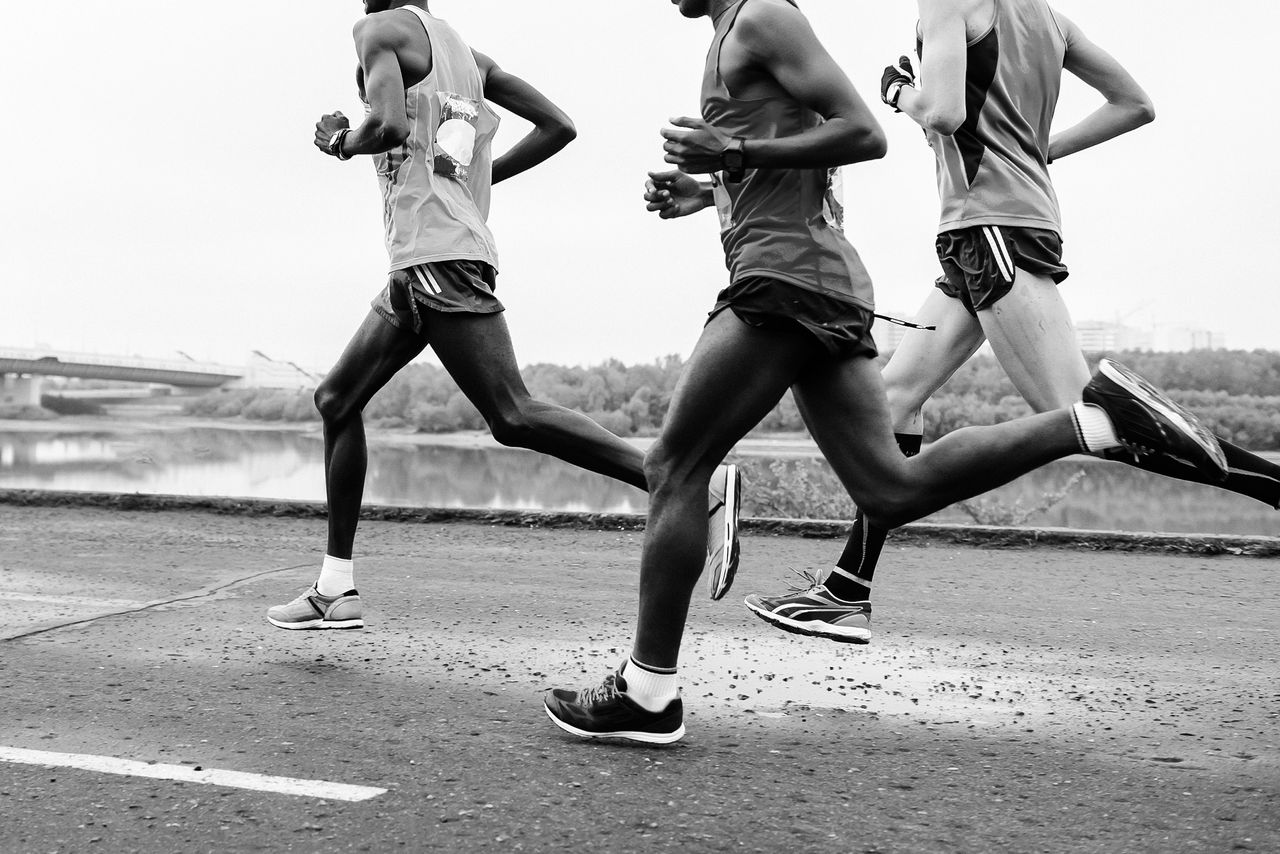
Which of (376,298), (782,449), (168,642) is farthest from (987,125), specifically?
(782,449)

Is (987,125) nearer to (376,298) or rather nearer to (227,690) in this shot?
(376,298)

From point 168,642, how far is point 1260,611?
4.33 m

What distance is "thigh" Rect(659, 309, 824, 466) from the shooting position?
10.3 ft

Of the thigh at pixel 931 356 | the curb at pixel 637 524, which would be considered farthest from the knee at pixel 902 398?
the curb at pixel 637 524

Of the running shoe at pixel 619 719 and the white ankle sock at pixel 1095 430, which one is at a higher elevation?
the white ankle sock at pixel 1095 430

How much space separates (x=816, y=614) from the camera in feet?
14.1

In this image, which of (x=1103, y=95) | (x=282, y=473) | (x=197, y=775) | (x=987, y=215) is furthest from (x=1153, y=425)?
(x=282, y=473)

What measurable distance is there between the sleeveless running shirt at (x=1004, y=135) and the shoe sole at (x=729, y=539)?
1.19 metres

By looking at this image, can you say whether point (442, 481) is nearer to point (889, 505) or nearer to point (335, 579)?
point (335, 579)

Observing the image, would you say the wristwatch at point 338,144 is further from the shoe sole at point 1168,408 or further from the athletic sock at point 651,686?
the shoe sole at point 1168,408

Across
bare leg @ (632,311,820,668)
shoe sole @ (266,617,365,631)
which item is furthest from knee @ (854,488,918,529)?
shoe sole @ (266,617,365,631)

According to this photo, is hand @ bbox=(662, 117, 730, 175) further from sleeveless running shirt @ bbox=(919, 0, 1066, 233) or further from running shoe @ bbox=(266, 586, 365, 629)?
running shoe @ bbox=(266, 586, 365, 629)

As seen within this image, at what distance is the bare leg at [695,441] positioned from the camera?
10.3 feet

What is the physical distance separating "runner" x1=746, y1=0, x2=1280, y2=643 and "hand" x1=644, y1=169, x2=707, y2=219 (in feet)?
2.55
